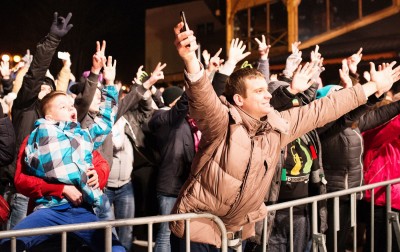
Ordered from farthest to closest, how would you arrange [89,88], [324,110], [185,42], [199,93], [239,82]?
[89,88] < [324,110] < [239,82] < [199,93] < [185,42]

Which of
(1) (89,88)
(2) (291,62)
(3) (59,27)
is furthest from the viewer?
(2) (291,62)

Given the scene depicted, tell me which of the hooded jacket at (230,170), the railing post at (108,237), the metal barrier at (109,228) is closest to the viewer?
the metal barrier at (109,228)

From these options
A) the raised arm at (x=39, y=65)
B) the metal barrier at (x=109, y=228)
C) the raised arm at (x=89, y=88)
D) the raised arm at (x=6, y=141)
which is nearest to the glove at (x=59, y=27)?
the raised arm at (x=39, y=65)

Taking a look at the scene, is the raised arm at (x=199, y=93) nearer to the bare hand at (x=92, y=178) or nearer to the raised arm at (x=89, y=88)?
the bare hand at (x=92, y=178)

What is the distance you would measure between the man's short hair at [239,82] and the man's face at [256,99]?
1.1 inches

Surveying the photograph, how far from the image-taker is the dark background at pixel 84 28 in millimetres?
20516

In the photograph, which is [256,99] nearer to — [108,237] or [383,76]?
[383,76]

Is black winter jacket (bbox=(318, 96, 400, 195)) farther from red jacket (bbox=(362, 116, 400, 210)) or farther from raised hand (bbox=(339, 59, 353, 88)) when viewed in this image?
raised hand (bbox=(339, 59, 353, 88))

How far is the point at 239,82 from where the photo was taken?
3.69 metres

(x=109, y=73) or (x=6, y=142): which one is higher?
(x=109, y=73)

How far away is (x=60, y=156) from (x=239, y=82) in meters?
1.39

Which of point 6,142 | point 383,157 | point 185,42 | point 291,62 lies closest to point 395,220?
point 383,157

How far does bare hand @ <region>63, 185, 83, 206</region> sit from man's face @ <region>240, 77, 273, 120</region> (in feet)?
4.48

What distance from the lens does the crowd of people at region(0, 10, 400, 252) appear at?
3.50 meters
